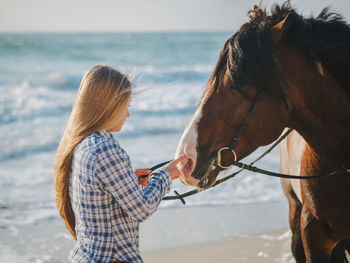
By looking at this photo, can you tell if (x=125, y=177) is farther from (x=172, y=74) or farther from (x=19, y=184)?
(x=172, y=74)

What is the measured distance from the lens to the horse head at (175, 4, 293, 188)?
185 cm

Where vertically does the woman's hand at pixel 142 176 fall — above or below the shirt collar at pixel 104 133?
below

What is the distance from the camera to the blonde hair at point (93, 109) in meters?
1.78

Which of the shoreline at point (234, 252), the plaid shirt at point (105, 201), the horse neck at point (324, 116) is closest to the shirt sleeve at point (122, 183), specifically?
the plaid shirt at point (105, 201)

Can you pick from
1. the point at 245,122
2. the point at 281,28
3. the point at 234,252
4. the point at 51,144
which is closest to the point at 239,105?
the point at 245,122

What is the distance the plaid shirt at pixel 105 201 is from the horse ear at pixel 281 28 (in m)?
0.91

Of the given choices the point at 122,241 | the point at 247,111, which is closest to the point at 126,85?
the point at 247,111

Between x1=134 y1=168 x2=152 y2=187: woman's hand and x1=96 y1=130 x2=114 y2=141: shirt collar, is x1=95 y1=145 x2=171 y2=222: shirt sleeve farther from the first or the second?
x1=134 y1=168 x2=152 y2=187: woman's hand

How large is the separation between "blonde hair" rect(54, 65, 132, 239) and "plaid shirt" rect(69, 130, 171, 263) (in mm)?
58

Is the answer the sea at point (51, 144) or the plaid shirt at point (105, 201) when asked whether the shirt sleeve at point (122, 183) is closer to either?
the plaid shirt at point (105, 201)

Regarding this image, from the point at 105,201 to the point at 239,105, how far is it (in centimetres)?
78

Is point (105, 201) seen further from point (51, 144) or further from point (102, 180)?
point (51, 144)

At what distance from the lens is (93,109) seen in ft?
5.88

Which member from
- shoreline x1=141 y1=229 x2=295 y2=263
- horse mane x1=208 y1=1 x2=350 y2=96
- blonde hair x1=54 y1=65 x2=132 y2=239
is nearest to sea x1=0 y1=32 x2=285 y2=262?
blonde hair x1=54 y1=65 x2=132 y2=239
